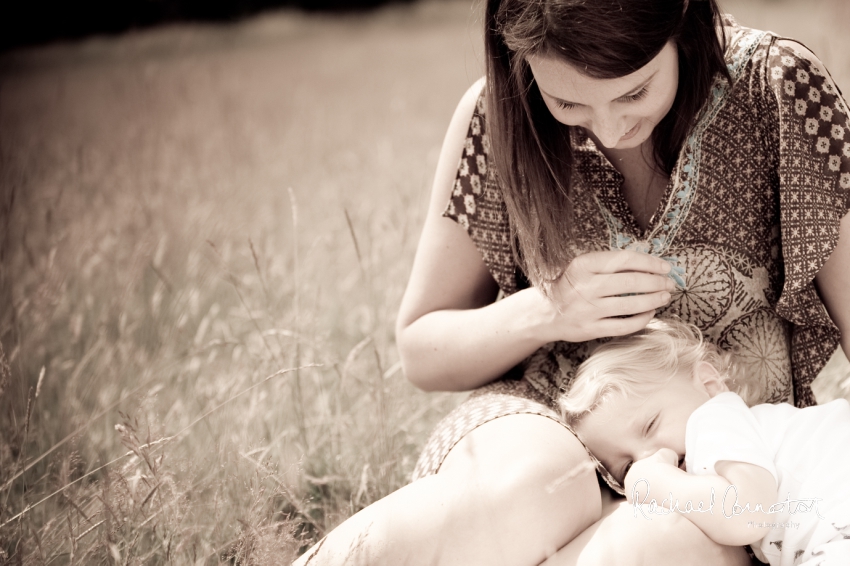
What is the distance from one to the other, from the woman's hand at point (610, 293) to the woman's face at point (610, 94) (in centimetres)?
21

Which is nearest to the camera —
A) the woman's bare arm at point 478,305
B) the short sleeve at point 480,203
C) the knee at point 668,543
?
the knee at point 668,543

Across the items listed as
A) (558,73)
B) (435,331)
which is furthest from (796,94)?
(435,331)

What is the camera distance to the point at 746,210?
1438 millimetres

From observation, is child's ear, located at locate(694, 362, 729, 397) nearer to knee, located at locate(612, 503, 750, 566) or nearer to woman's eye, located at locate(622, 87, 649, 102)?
knee, located at locate(612, 503, 750, 566)

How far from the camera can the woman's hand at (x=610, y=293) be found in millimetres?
1316

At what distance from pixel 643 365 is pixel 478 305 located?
0.46 metres

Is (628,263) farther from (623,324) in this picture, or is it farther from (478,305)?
Answer: (478,305)

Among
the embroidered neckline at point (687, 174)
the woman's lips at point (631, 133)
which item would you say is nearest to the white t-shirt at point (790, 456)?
the embroidered neckline at point (687, 174)

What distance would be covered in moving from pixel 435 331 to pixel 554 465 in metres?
0.49

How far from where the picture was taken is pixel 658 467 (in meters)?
1.25

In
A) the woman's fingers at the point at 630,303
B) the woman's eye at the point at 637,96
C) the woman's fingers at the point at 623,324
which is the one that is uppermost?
the woman's eye at the point at 637,96

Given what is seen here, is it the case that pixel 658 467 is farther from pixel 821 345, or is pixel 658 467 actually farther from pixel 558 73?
pixel 558 73

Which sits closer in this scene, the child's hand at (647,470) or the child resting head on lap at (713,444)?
the child resting head on lap at (713,444)

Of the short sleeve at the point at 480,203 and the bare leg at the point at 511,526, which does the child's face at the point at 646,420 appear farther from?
the short sleeve at the point at 480,203
